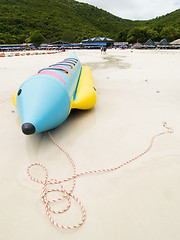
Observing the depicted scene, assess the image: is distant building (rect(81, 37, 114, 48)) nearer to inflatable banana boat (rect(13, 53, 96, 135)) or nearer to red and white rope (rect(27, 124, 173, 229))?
inflatable banana boat (rect(13, 53, 96, 135))

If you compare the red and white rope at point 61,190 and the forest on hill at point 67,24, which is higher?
the forest on hill at point 67,24

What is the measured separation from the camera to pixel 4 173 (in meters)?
1.79

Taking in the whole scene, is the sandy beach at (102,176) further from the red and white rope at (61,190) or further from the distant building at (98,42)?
the distant building at (98,42)

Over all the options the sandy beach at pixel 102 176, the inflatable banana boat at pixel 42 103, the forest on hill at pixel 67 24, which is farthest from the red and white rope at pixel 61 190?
the forest on hill at pixel 67 24

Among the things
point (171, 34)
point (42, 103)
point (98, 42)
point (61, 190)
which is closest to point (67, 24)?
point (98, 42)

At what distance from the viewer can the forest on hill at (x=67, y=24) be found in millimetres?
48188

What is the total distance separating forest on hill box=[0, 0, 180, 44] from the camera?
48.2 m

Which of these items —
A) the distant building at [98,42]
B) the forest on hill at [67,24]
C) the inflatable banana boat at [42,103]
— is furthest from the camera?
the forest on hill at [67,24]

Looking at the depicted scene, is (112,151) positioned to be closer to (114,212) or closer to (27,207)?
(114,212)

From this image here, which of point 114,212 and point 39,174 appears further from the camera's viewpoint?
point 39,174

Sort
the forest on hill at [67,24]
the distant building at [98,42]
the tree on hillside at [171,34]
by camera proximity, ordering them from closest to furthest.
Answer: the distant building at [98,42] → the tree on hillside at [171,34] → the forest on hill at [67,24]

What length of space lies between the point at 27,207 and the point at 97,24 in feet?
309

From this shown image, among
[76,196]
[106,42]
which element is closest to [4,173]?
[76,196]

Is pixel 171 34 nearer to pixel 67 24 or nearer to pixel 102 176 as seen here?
pixel 67 24
